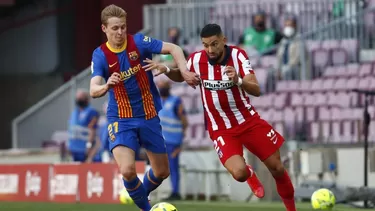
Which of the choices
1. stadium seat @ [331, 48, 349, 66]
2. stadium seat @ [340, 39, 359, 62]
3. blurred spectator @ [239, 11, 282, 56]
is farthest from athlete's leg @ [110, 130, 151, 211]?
blurred spectator @ [239, 11, 282, 56]

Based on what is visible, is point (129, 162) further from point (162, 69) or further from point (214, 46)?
point (214, 46)

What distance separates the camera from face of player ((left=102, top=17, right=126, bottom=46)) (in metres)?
12.7

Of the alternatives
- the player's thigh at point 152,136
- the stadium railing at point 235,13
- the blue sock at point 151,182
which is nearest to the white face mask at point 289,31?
the stadium railing at point 235,13

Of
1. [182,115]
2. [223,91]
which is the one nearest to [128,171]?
[223,91]

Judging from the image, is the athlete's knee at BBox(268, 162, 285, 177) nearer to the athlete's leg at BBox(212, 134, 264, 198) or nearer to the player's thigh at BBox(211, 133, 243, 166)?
the athlete's leg at BBox(212, 134, 264, 198)

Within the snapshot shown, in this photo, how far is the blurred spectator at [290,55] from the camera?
23906 millimetres

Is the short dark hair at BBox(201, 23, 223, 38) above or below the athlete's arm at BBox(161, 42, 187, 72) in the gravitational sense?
above

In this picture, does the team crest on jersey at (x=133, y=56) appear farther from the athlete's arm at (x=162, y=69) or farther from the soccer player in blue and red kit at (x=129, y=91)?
the athlete's arm at (x=162, y=69)

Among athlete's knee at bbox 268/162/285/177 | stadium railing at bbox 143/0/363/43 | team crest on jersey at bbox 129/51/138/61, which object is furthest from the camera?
stadium railing at bbox 143/0/363/43

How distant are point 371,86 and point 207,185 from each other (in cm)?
358

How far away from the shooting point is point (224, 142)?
13.1m

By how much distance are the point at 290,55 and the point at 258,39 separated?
1.29 meters

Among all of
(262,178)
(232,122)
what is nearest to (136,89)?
(232,122)

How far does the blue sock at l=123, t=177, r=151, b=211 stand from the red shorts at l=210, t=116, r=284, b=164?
933 millimetres
